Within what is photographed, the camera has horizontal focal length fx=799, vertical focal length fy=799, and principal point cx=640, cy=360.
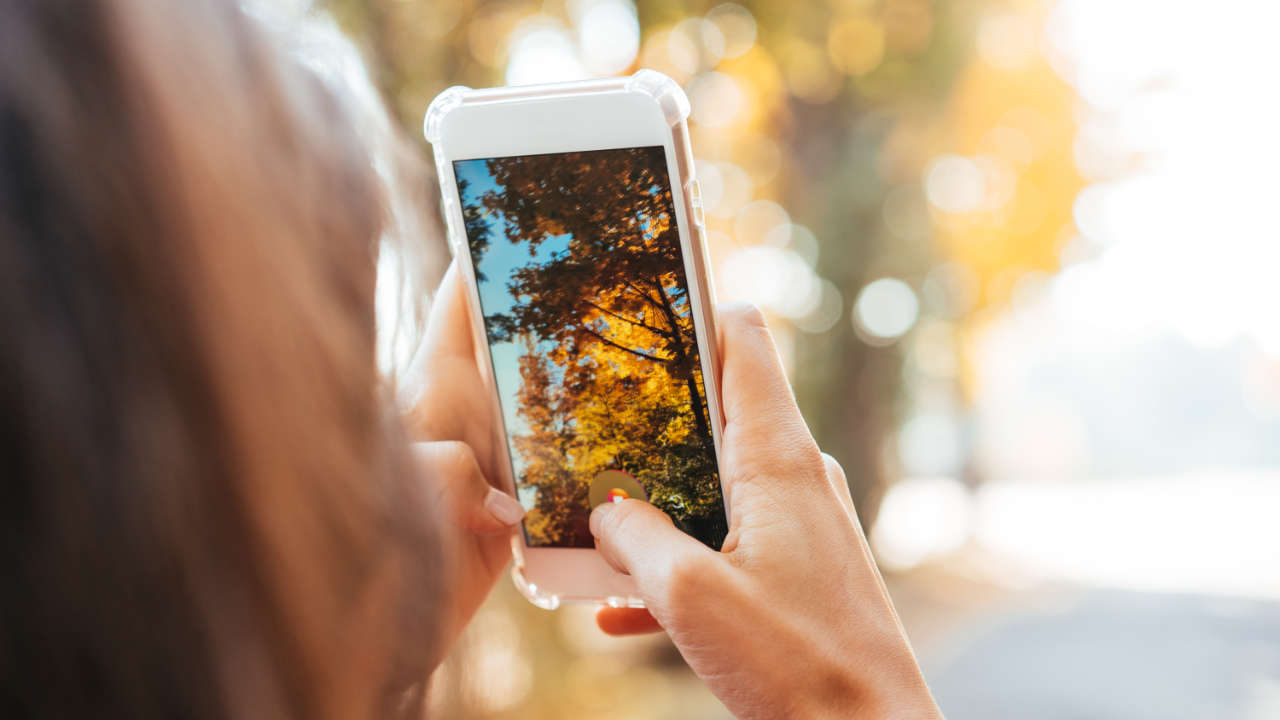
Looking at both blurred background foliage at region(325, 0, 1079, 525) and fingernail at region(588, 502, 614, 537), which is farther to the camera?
blurred background foliage at region(325, 0, 1079, 525)

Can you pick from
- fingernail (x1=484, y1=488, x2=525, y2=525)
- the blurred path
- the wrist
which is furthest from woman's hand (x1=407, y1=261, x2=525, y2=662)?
the blurred path

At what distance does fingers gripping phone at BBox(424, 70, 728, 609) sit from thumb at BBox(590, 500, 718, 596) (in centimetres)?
5

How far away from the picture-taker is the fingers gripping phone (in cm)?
80

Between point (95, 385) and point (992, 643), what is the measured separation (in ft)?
12.9

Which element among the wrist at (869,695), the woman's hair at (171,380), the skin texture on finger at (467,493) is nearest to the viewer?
the woman's hair at (171,380)

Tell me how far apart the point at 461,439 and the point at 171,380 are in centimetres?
56

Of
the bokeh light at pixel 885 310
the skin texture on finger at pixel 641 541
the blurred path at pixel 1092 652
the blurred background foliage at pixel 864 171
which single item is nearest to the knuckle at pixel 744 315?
the skin texture on finger at pixel 641 541

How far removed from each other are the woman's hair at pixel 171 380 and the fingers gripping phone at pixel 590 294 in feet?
1.22

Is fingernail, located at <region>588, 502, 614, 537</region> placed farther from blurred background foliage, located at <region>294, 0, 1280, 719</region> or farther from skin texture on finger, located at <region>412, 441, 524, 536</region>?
blurred background foliage, located at <region>294, 0, 1280, 719</region>

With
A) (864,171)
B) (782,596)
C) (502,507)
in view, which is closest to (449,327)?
(502,507)

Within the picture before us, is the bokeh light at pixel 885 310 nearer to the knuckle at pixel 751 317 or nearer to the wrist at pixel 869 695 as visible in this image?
the knuckle at pixel 751 317

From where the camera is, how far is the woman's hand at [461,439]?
88 centimetres

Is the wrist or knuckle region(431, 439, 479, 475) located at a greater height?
knuckle region(431, 439, 479, 475)

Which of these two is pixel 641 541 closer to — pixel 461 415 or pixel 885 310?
pixel 461 415
